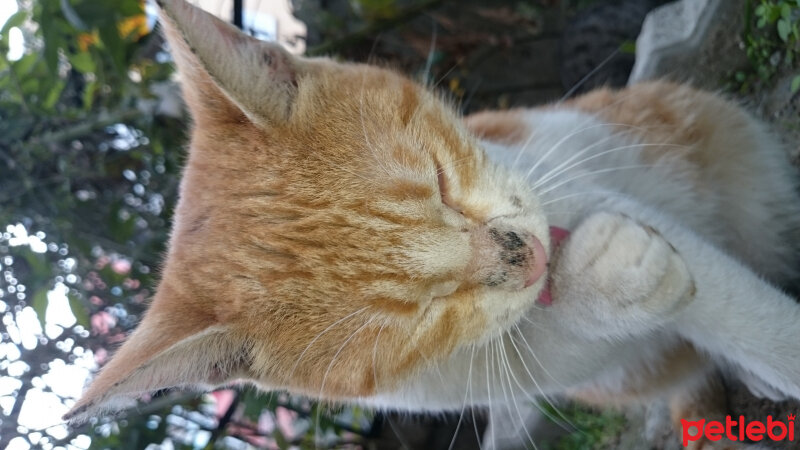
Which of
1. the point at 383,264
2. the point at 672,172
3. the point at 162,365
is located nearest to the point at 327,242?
the point at 383,264

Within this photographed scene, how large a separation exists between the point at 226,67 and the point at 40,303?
4.67ft

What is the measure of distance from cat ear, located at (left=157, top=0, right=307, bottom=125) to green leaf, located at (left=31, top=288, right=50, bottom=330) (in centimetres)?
115

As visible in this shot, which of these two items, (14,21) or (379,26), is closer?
(14,21)

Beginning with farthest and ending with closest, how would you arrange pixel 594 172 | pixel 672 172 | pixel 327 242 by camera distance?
1. pixel 672 172
2. pixel 594 172
3. pixel 327 242

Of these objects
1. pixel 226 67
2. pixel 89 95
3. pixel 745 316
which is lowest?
pixel 89 95

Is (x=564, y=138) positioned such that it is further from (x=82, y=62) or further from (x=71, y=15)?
(x=82, y=62)

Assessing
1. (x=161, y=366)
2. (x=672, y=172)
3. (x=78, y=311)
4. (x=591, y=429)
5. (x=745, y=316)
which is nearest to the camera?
(x=161, y=366)

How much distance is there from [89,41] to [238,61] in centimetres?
167

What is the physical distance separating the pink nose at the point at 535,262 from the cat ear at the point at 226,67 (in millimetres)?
592

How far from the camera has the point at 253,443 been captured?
2760mm

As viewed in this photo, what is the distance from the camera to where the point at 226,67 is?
1.14 meters

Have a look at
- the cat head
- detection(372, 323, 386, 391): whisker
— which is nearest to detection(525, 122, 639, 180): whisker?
the cat head

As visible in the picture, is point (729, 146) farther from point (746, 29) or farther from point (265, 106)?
point (265, 106)

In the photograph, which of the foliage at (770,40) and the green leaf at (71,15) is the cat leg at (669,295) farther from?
the green leaf at (71,15)
